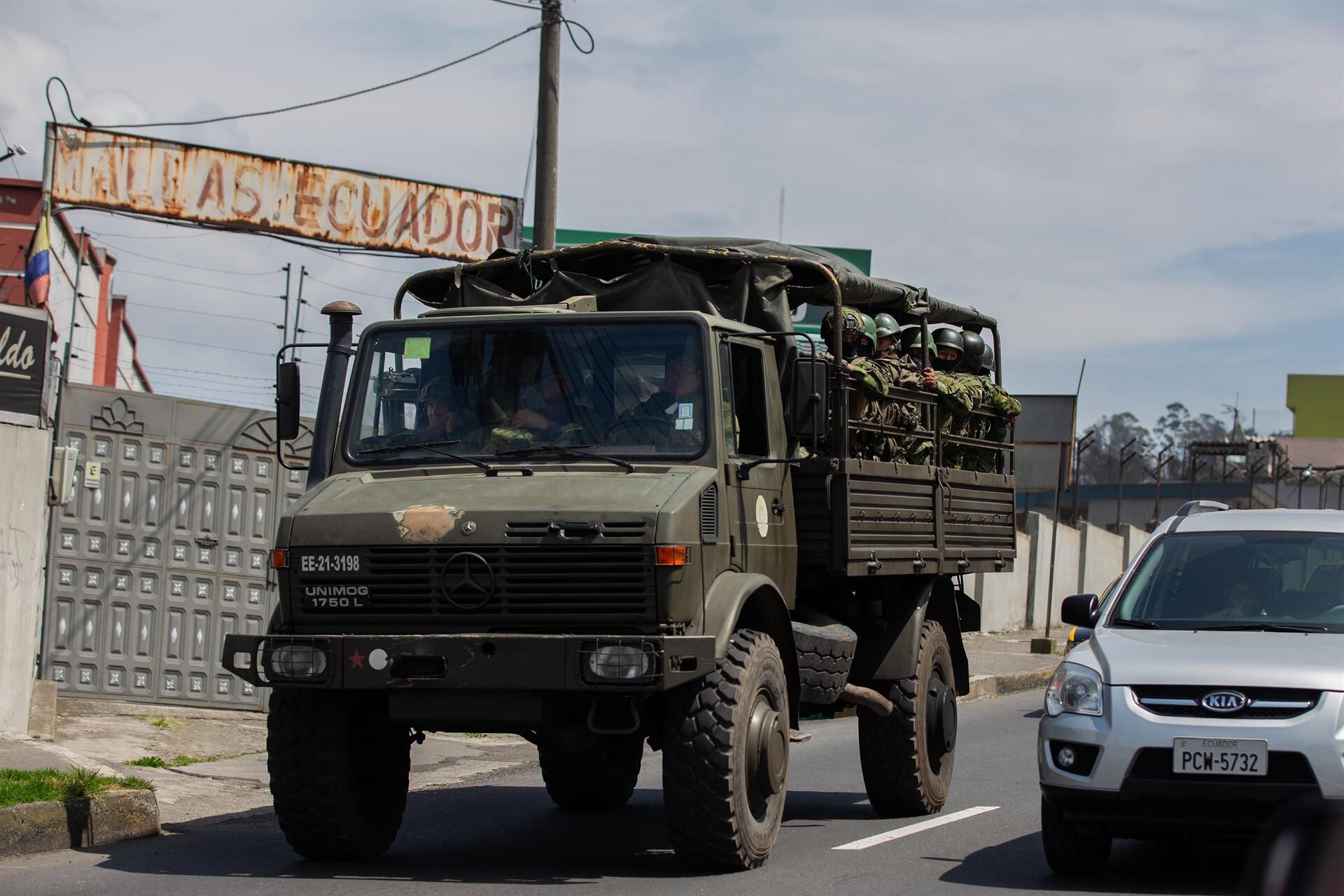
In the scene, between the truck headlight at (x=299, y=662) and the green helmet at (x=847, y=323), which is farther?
the green helmet at (x=847, y=323)

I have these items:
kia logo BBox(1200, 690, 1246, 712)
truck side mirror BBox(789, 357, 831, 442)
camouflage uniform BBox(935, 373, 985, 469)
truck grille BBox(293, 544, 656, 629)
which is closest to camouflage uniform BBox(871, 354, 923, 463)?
camouflage uniform BBox(935, 373, 985, 469)

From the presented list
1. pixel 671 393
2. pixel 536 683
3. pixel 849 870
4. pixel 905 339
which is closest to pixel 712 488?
pixel 671 393

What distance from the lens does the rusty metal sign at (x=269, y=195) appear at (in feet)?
55.3

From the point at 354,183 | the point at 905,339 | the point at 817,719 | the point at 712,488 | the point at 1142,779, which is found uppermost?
the point at 354,183

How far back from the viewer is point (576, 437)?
25.5ft

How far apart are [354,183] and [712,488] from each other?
1110cm

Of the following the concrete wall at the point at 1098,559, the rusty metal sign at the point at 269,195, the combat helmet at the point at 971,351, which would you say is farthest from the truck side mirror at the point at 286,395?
the concrete wall at the point at 1098,559

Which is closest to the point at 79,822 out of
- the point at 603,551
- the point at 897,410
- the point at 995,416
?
the point at 603,551

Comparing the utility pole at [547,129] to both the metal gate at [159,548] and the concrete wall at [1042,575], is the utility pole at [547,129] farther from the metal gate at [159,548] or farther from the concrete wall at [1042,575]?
the concrete wall at [1042,575]

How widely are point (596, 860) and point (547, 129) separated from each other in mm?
9027

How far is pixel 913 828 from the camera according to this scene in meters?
9.22

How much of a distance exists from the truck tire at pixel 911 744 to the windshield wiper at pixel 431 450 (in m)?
3.06

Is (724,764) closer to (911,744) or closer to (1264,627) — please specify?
(1264,627)

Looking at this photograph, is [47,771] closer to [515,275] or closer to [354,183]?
[515,275]
